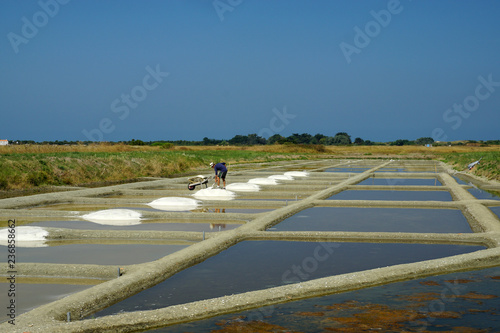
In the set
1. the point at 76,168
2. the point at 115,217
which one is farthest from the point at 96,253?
the point at 76,168

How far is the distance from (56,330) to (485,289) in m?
4.28

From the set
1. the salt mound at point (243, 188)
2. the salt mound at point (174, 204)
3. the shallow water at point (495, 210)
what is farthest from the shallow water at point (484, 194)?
the salt mound at point (174, 204)

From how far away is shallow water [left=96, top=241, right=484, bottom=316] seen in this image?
526 cm

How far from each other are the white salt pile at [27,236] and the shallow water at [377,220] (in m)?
3.91

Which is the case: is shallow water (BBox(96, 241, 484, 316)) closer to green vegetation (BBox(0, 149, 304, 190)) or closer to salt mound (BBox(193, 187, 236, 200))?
salt mound (BBox(193, 187, 236, 200))

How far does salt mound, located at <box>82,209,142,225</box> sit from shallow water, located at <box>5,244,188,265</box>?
7.49ft

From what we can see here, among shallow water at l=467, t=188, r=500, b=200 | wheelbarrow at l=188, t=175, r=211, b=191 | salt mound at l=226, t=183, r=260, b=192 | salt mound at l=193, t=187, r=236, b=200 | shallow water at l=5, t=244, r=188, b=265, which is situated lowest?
shallow water at l=5, t=244, r=188, b=265

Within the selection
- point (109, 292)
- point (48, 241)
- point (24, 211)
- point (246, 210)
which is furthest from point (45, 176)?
point (109, 292)

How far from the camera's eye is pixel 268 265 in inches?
257

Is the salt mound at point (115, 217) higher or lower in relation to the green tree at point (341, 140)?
lower

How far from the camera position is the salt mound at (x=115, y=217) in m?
10.2

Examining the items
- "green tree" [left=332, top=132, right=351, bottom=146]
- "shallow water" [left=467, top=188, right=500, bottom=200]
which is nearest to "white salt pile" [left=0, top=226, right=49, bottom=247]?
"shallow water" [left=467, top=188, right=500, bottom=200]

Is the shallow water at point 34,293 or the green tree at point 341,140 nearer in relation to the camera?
the shallow water at point 34,293

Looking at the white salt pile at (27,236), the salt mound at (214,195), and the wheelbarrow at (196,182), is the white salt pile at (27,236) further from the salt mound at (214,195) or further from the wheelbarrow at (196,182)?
the wheelbarrow at (196,182)
